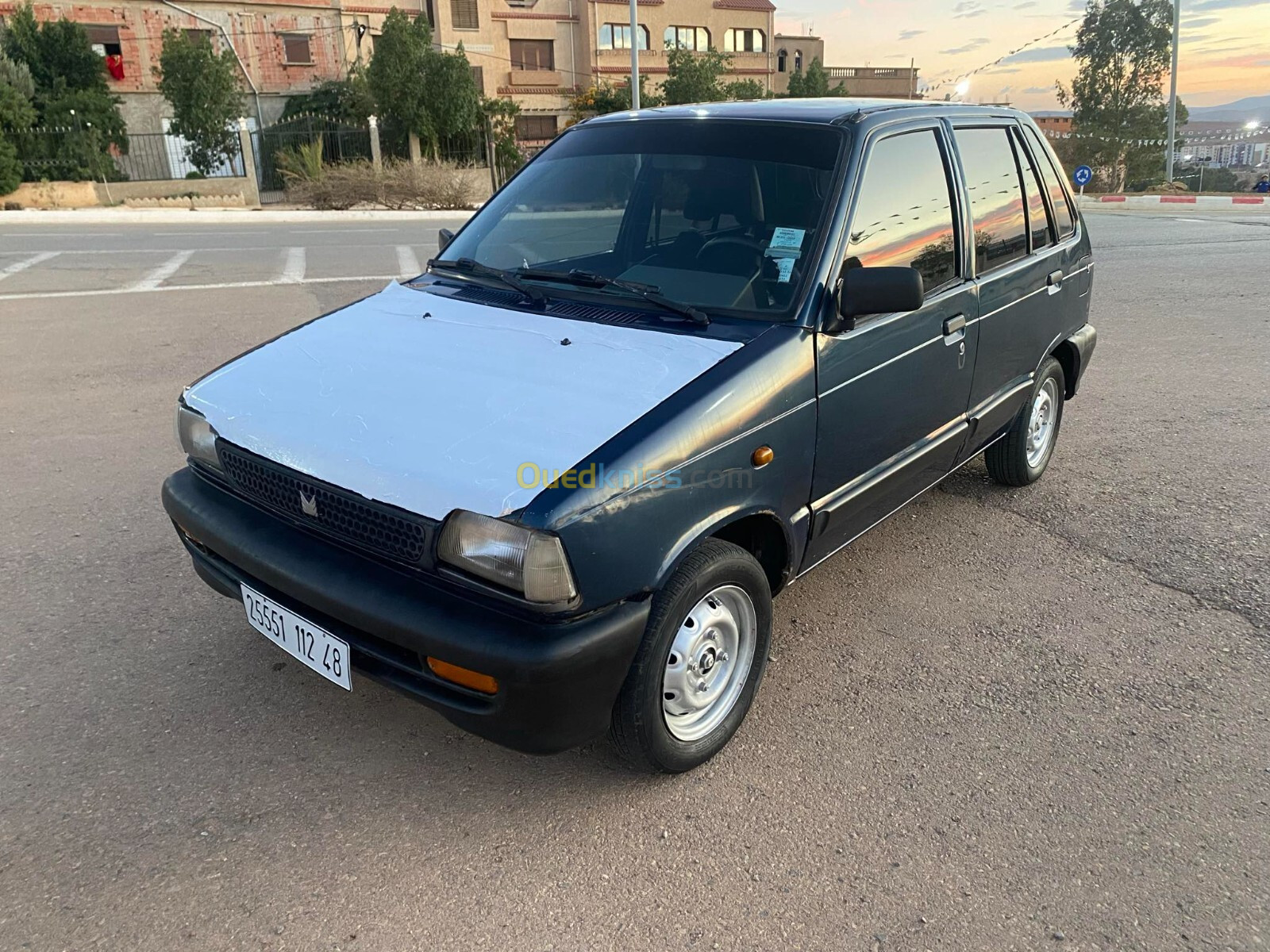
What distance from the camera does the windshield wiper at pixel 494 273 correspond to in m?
3.25

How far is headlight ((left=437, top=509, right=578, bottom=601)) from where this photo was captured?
2.20 m

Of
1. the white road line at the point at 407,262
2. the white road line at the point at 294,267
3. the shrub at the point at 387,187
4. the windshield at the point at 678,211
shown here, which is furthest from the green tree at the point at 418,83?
the windshield at the point at 678,211

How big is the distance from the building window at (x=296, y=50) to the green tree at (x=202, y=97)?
7119 millimetres

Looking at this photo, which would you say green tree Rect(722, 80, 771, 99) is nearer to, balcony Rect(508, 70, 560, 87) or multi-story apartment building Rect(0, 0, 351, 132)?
balcony Rect(508, 70, 560, 87)

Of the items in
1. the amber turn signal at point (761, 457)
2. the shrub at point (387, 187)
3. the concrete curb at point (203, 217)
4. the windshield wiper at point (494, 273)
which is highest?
the shrub at point (387, 187)

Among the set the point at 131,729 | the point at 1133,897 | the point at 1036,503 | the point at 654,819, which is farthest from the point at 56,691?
the point at 1036,503

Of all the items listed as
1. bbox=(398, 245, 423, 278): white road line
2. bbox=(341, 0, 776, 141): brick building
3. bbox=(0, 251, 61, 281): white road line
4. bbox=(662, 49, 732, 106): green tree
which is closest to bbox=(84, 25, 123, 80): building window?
bbox=(341, 0, 776, 141): brick building

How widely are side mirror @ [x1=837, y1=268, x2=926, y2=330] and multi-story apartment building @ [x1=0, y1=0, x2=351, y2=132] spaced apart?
37965 millimetres

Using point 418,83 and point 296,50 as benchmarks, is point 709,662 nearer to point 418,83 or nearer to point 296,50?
point 418,83

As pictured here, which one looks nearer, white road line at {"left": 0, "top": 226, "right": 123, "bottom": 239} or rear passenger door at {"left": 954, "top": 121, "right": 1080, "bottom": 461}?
rear passenger door at {"left": 954, "top": 121, "right": 1080, "bottom": 461}

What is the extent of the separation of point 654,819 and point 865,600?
1.59 meters

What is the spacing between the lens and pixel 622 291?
3.13 meters

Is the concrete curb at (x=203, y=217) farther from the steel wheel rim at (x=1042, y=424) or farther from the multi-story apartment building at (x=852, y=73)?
the multi-story apartment building at (x=852, y=73)

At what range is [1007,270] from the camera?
4.03 metres
